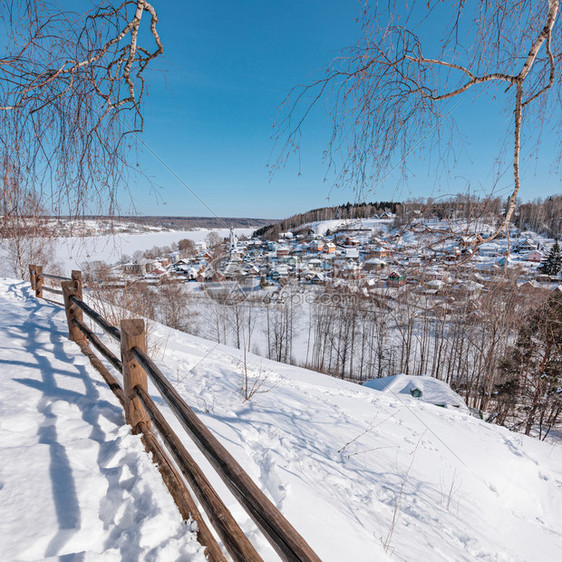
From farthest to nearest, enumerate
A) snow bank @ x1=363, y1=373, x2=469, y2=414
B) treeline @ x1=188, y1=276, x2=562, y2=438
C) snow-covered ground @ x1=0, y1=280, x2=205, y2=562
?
treeline @ x1=188, y1=276, x2=562, y2=438
snow bank @ x1=363, y1=373, x2=469, y2=414
snow-covered ground @ x1=0, y1=280, x2=205, y2=562

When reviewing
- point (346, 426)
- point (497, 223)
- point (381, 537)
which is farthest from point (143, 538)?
point (346, 426)

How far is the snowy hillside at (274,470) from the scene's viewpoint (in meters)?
1.36

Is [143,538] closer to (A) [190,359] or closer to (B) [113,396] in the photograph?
(B) [113,396]

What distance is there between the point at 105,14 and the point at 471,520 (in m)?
5.69

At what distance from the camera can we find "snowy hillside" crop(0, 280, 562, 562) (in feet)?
4.45

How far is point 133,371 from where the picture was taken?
6.64 feet

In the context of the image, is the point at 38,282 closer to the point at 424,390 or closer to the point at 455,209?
the point at 455,209

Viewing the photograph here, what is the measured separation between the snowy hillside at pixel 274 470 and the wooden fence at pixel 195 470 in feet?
0.31

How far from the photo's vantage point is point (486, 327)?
55.8 ft

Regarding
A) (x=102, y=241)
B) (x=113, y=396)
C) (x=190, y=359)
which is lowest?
(x=190, y=359)

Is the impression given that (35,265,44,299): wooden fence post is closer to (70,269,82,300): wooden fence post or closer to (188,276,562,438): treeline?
(70,269,82,300): wooden fence post

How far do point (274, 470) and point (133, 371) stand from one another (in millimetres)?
1587

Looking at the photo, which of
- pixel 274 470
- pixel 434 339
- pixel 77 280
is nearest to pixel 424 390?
pixel 274 470

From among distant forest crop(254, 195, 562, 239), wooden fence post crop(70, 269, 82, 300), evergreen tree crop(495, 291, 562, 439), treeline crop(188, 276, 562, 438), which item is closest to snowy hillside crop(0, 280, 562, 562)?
wooden fence post crop(70, 269, 82, 300)
